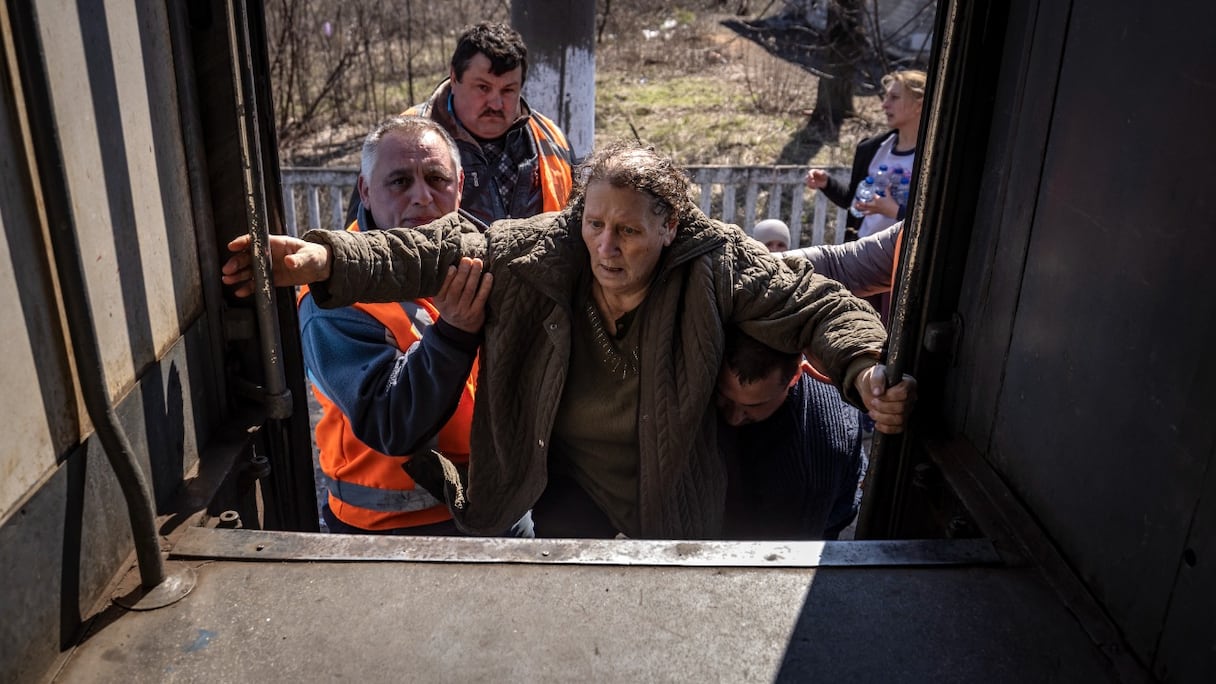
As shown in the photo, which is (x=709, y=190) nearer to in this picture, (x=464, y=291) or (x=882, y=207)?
(x=882, y=207)

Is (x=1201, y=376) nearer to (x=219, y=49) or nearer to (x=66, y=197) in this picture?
(x=66, y=197)

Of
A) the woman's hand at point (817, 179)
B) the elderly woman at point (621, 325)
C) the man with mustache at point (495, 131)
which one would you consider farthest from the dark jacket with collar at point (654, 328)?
the woman's hand at point (817, 179)

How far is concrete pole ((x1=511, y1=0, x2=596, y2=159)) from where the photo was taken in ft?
18.4

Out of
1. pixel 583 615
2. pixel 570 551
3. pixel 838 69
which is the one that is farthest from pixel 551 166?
pixel 838 69

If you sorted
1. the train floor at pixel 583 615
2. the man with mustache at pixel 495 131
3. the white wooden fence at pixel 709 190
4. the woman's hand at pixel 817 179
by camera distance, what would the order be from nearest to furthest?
the train floor at pixel 583 615, the man with mustache at pixel 495 131, the woman's hand at pixel 817 179, the white wooden fence at pixel 709 190

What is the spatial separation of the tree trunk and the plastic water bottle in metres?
5.36

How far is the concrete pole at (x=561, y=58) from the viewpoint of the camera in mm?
5613

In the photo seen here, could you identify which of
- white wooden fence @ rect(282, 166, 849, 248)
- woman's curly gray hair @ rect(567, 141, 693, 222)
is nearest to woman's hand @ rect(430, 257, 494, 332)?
woman's curly gray hair @ rect(567, 141, 693, 222)

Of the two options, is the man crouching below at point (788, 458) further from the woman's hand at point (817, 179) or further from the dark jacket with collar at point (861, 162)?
the woman's hand at point (817, 179)

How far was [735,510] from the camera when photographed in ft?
8.13

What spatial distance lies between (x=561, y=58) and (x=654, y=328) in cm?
392

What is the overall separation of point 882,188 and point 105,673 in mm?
3734

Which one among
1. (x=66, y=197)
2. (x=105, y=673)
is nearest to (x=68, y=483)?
(x=105, y=673)

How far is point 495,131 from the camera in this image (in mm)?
3654
